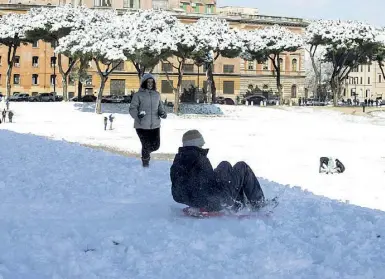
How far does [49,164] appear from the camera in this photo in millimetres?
11781

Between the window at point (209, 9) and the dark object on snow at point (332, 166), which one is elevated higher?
the window at point (209, 9)

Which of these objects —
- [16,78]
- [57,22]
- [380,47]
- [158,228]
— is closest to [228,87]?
[380,47]

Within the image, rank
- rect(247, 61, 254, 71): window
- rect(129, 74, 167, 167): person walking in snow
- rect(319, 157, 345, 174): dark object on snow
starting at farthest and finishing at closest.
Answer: rect(247, 61, 254, 71): window
rect(319, 157, 345, 174): dark object on snow
rect(129, 74, 167, 167): person walking in snow

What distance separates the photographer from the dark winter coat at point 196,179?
6141 mm

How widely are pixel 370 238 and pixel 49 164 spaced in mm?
7726

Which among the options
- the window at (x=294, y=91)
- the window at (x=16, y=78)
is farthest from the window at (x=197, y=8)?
the window at (x=16, y=78)

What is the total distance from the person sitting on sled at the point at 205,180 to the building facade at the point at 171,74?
2155 inches

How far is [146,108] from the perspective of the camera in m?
10.7

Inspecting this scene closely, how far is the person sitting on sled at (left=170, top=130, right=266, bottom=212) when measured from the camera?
6.14 meters

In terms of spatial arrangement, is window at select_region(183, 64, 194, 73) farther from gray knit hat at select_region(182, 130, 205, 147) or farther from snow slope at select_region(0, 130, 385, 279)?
gray knit hat at select_region(182, 130, 205, 147)

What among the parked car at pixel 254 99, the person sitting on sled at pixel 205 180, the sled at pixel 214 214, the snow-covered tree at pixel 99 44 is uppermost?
the snow-covered tree at pixel 99 44

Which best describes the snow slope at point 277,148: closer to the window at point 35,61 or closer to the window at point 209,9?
the window at point 35,61

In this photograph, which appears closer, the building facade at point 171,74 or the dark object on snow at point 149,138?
the dark object on snow at point 149,138

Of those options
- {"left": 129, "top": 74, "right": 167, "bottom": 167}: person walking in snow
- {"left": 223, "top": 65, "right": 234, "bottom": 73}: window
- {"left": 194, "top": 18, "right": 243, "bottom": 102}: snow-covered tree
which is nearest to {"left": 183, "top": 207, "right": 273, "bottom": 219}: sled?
{"left": 129, "top": 74, "right": 167, "bottom": 167}: person walking in snow
